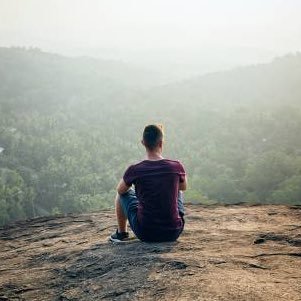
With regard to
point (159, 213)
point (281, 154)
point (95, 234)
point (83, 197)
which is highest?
point (159, 213)

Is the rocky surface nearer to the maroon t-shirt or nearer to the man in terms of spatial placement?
the man

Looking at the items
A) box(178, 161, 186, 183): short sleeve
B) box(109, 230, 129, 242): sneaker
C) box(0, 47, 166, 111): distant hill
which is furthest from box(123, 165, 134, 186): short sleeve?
box(0, 47, 166, 111): distant hill

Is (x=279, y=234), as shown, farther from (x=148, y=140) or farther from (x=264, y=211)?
(x=148, y=140)

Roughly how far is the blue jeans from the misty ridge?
3905cm

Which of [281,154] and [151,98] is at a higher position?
[151,98]

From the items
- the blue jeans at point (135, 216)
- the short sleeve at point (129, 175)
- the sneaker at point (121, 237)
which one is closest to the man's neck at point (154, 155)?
the short sleeve at point (129, 175)

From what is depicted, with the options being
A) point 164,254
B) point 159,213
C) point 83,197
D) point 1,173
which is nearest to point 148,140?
point 159,213

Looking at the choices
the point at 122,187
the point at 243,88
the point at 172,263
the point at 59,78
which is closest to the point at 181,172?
the point at 122,187

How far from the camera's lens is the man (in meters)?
4.64

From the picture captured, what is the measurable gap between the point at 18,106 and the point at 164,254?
366ft

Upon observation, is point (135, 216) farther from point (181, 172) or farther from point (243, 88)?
point (243, 88)

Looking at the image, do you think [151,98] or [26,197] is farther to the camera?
[151,98]

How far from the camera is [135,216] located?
16.0ft

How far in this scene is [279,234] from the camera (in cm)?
540
